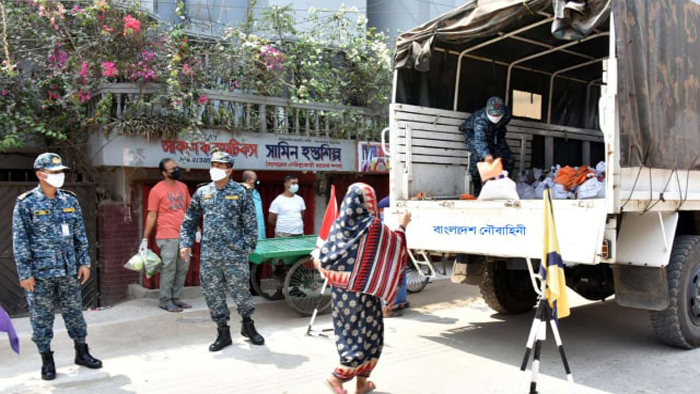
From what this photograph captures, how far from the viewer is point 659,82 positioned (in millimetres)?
5020

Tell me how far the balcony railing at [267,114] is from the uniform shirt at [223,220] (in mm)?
2431

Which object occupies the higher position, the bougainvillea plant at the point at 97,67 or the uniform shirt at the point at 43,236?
the bougainvillea plant at the point at 97,67

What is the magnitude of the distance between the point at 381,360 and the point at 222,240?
179cm

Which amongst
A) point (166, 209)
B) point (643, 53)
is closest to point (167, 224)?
point (166, 209)

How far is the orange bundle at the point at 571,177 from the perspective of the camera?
5773 mm

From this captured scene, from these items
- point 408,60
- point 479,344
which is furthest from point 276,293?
point 408,60

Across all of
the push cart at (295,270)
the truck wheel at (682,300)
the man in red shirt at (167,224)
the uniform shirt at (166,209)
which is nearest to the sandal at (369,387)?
the push cart at (295,270)

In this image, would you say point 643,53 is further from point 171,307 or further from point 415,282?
point 171,307

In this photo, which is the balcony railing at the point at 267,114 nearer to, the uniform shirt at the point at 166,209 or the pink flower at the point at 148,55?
the pink flower at the point at 148,55

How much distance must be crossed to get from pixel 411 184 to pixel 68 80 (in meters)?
4.33

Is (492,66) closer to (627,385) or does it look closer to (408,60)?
(408,60)

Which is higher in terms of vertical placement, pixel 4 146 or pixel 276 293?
pixel 4 146

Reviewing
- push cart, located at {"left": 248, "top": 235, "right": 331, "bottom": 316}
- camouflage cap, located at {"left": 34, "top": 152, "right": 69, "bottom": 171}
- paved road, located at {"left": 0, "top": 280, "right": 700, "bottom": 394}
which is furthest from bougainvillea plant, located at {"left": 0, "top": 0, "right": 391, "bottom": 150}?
camouflage cap, located at {"left": 34, "top": 152, "right": 69, "bottom": 171}

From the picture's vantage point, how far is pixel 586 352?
17.9 feet
